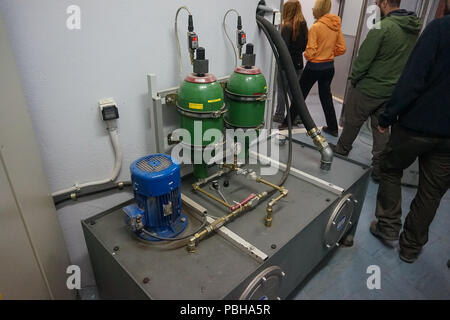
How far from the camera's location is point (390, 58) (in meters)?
2.10

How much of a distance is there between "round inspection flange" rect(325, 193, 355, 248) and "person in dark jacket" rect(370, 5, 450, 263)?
403 mm

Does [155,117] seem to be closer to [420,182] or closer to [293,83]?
[293,83]

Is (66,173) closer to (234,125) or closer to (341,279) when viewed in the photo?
(234,125)

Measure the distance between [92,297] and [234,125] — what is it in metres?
0.96

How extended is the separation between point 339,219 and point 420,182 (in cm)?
56

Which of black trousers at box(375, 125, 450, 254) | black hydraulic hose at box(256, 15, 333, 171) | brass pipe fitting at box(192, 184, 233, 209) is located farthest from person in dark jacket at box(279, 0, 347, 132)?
brass pipe fitting at box(192, 184, 233, 209)

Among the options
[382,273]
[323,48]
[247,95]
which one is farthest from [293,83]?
[323,48]

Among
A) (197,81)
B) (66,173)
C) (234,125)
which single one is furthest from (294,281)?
(66,173)

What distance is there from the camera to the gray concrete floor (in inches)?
55.7

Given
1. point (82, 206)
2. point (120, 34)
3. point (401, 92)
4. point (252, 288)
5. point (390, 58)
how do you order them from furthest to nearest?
point (390, 58), point (401, 92), point (82, 206), point (120, 34), point (252, 288)

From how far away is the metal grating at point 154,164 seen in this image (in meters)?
0.93

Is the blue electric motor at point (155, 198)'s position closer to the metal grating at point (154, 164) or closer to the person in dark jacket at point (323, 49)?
the metal grating at point (154, 164)

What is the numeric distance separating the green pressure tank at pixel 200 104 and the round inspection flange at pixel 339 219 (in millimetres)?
600

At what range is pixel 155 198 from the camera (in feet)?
3.04
